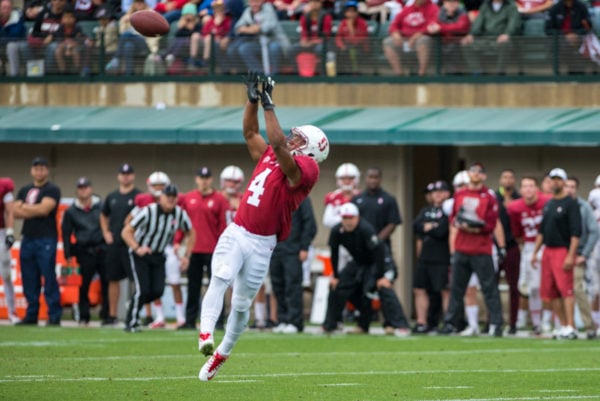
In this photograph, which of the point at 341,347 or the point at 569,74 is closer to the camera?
the point at 341,347

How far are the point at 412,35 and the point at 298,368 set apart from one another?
9817mm

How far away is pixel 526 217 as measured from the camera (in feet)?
58.2

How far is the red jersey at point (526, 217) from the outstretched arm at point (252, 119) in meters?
7.84

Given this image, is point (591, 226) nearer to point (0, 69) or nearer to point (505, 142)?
point (505, 142)

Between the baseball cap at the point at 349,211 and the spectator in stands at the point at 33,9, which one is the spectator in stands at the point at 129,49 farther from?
the baseball cap at the point at 349,211

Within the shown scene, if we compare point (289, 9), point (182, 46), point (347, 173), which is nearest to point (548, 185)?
point (347, 173)

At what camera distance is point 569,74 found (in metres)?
20.3

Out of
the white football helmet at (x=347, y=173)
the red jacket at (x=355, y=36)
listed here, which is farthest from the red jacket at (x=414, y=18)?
the white football helmet at (x=347, y=173)

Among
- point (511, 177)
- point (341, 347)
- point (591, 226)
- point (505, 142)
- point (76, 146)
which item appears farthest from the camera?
point (76, 146)

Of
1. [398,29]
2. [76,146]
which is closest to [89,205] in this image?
[76,146]

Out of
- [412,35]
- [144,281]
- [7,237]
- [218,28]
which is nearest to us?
[144,281]

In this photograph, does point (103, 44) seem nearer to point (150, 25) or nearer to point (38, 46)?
point (38, 46)

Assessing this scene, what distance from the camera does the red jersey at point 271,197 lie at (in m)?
10.1

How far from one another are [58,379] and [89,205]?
8519 mm
